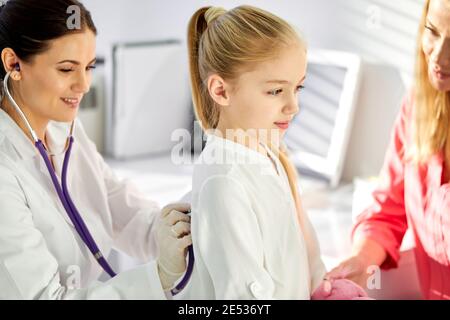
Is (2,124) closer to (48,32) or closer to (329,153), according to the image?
(48,32)

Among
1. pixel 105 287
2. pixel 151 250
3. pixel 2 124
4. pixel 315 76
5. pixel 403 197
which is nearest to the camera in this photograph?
pixel 105 287

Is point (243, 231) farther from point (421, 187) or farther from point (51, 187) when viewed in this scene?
point (421, 187)

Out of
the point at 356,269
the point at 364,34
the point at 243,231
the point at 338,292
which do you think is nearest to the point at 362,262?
the point at 356,269

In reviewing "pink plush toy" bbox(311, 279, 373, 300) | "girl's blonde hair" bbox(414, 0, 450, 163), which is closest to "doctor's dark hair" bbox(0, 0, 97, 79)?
→ "pink plush toy" bbox(311, 279, 373, 300)

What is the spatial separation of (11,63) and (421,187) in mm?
645

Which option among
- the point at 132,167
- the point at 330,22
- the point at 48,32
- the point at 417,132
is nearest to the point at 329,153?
the point at 330,22

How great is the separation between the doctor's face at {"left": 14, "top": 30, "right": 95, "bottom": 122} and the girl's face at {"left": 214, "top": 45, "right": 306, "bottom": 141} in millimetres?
209

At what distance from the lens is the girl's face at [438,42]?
1023 millimetres

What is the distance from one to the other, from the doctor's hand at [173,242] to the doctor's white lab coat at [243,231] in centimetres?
2

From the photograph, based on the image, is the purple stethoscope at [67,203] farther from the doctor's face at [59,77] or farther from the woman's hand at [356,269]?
the woman's hand at [356,269]

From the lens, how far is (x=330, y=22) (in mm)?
1692

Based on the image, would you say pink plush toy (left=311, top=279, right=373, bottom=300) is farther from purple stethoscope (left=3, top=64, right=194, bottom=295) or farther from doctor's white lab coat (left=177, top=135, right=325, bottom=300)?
purple stethoscope (left=3, top=64, right=194, bottom=295)

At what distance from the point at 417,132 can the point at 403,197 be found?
0.47ft

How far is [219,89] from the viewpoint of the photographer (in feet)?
2.76
